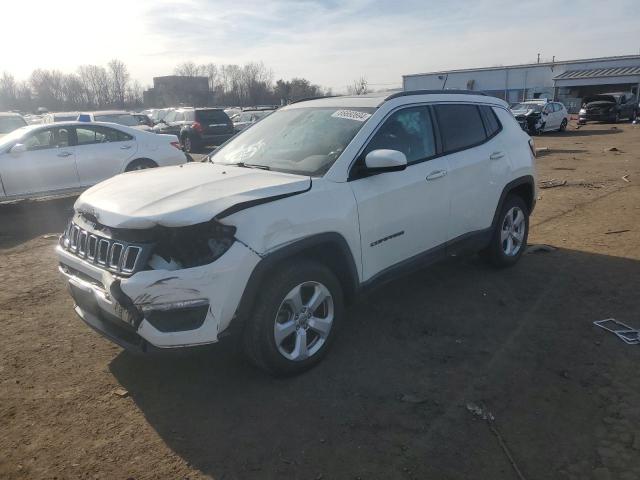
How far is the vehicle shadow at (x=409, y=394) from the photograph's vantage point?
2.67 m

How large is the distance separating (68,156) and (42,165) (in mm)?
A: 460

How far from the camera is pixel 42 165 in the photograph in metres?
8.79

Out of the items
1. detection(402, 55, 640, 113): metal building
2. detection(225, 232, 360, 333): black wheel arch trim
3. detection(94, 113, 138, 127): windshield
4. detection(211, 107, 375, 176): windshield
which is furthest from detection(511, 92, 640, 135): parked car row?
detection(225, 232, 360, 333): black wheel arch trim

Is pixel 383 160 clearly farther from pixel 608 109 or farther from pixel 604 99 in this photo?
pixel 604 99

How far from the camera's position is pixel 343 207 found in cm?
345

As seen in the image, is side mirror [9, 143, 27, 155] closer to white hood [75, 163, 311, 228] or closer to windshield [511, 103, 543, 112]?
white hood [75, 163, 311, 228]

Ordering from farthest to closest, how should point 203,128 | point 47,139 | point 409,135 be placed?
point 203,128, point 47,139, point 409,135

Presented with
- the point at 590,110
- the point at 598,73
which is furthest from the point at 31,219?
the point at 598,73

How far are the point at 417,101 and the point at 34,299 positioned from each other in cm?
410

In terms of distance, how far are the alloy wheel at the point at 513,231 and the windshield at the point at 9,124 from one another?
13.4 metres

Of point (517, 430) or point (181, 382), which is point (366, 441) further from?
point (181, 382)

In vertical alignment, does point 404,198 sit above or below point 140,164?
above

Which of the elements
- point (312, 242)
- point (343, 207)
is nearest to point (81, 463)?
point (312, 242)

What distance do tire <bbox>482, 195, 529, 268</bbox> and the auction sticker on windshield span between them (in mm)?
2043
